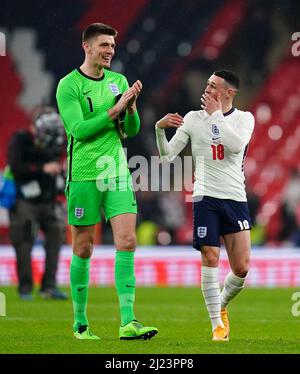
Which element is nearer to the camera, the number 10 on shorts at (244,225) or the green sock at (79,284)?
the green sock at (79,284)

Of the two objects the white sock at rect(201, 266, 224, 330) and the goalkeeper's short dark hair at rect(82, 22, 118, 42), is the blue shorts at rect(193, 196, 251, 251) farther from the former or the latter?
the goalkeeper's short dark hair at rect(82, 22, 118, 42)

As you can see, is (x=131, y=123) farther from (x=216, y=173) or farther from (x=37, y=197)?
(x=37, y=197)

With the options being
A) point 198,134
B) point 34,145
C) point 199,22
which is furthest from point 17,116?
point 198,134

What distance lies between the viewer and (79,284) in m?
8.34

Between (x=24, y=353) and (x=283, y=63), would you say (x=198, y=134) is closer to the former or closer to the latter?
(x=24, y=353)

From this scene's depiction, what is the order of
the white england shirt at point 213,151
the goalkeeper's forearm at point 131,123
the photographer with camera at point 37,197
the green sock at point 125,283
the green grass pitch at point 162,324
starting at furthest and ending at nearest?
the photographer with camera at point 37,197 < the white england shirt at point 213,151 < the goalkeeper's forearm at point 131,123 < the green sock at point 125,283 < the green grass pitch at point 162,324

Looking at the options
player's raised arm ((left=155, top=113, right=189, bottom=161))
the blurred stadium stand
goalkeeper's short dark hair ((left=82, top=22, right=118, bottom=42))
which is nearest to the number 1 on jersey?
player's raised arm ((left=155, top=113, right=189, bottom=161))

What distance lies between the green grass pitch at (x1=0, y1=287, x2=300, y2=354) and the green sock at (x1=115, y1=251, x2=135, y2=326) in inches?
8.0

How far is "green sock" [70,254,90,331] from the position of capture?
27.2ft

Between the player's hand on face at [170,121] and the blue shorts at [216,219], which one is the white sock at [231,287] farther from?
the player's hand on face at [170,121]

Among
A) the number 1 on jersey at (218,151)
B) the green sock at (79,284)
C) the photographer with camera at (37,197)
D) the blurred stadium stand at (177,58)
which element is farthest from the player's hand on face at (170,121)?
the blurred stadium stand at (177,58)

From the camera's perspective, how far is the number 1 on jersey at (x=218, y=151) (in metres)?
8.43

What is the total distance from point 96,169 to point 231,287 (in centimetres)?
145

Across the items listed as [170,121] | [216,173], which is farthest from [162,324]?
[170,121]
